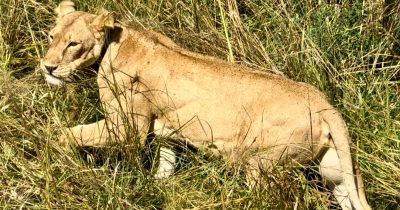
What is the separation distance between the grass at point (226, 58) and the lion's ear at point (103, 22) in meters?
0.38

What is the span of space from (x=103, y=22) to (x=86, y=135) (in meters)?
0.65

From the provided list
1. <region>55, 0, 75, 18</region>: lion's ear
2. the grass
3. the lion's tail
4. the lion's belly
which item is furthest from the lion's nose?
the lion's tail

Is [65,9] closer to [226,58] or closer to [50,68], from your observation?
[50,68]

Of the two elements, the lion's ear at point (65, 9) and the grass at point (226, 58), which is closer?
the grass at point (226, 58)

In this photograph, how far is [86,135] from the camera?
4.70 m

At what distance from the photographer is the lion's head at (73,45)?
462cm

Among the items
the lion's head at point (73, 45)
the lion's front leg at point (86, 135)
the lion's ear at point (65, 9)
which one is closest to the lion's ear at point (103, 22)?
the lion's head at point (73, 45)

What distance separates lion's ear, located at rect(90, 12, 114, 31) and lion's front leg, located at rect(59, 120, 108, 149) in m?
0.54

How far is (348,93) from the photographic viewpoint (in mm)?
5168

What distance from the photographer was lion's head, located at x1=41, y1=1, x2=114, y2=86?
4.62m

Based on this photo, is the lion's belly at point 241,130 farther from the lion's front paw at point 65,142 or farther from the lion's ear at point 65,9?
the lion's ear at point 65,9

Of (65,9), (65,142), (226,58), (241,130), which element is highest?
(65,9)

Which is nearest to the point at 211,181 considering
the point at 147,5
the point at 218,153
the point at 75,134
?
the point at 218,153

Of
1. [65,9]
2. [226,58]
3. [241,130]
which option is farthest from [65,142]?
Answer: [226,58]
